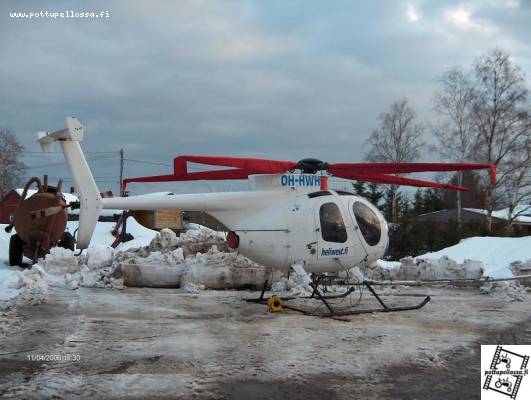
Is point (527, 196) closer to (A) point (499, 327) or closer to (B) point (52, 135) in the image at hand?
(A) point (499, 327)

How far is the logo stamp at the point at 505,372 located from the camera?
4.99 metres

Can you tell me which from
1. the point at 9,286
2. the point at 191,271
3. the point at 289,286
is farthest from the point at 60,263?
the point at 289,286

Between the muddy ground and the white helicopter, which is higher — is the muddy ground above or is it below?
below

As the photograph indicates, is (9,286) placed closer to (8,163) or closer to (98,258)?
(98,258)

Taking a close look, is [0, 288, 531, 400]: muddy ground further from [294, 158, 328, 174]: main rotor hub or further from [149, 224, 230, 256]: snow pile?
[149, 224, 230, 256]: snow pile

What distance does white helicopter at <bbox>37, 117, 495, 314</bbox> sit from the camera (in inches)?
347

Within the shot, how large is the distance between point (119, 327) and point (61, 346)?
4.01 feet

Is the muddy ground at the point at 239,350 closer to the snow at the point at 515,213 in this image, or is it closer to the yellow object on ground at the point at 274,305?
the yellow object on ground at the point at 274,305

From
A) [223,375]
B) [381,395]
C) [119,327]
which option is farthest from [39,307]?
[381,395]

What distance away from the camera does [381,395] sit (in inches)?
189

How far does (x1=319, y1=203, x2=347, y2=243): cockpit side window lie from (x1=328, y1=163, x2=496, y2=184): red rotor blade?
0.63 metres

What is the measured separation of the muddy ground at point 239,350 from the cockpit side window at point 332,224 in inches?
52.4
